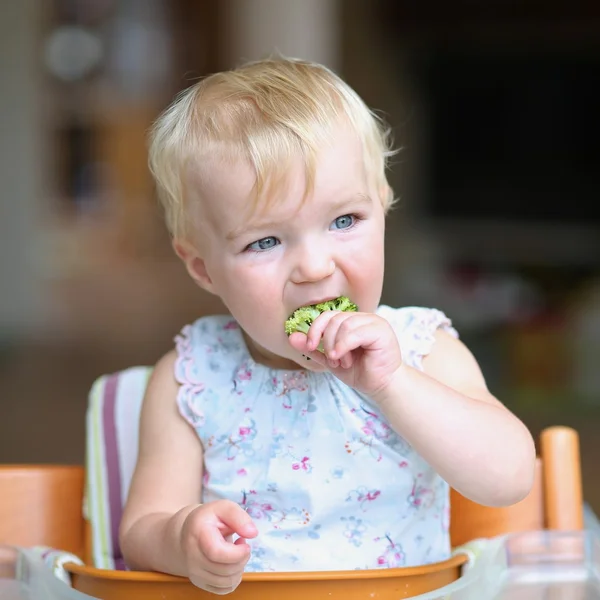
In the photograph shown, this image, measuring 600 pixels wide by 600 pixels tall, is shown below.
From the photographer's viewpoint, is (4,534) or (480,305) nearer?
(4,534)

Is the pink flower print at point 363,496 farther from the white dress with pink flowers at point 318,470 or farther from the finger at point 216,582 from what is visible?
the finger at point 216,582

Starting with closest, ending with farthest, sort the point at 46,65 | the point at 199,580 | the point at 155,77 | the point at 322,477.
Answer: the point at 199,580 → the point at 322,477 → the point at 46,65 → the point at 155,77

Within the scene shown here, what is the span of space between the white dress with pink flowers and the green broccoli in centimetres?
10

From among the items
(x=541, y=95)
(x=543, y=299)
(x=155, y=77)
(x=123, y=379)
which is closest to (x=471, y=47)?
(x=541, y=95)

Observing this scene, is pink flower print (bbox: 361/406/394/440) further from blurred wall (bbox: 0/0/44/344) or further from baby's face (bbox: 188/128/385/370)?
blurred wall (bbox: 0/0/44/344)

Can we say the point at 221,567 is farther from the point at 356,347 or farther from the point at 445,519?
the point at 445,519

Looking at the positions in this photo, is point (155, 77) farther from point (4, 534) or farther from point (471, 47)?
point (4, 534)

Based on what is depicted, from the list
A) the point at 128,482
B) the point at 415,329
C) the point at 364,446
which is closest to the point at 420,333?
the point at 415,329

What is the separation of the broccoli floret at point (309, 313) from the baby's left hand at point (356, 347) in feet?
0.11

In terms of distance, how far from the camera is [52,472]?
37.3 inches

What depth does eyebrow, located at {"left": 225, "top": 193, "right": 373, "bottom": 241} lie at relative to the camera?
2.45 feet

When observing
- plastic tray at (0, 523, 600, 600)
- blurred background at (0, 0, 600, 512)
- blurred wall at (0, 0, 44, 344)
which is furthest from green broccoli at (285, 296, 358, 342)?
blurred wall at (0, 0, 44, 344)

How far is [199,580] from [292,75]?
0.41 meters

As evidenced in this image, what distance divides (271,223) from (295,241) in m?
0.02
